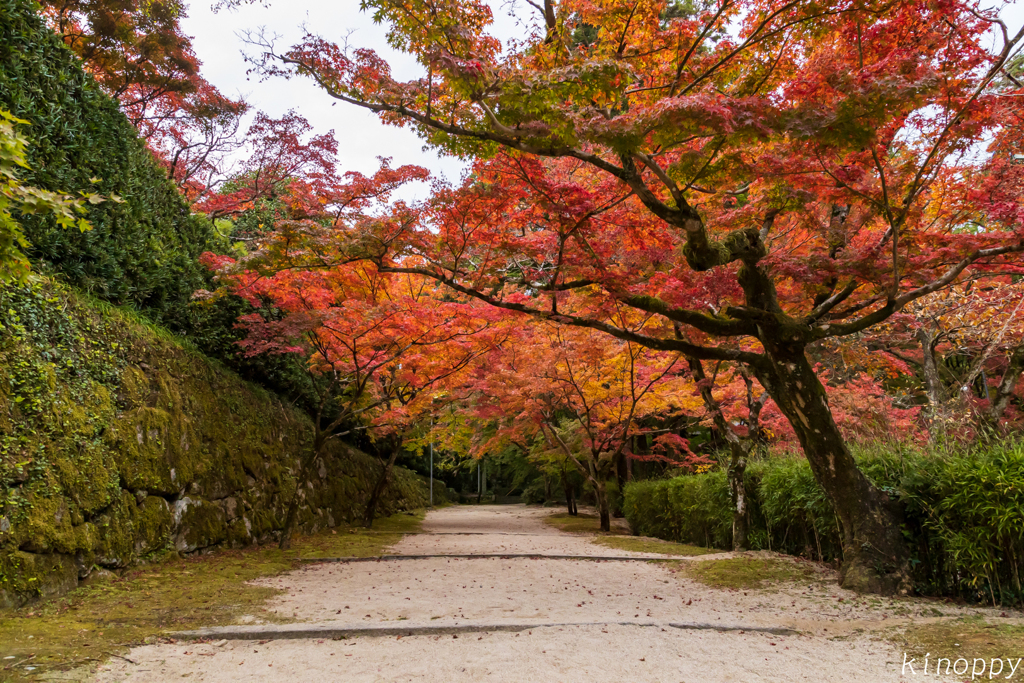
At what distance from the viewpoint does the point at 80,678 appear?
3092mm

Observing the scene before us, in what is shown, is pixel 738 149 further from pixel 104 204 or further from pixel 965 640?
pixel 104 204

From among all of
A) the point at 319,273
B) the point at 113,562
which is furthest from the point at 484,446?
the point at 113,562

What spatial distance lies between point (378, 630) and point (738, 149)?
5704 mm

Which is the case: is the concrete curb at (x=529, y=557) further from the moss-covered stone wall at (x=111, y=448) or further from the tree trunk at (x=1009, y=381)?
the tree trunk at (x=1009, y=381)

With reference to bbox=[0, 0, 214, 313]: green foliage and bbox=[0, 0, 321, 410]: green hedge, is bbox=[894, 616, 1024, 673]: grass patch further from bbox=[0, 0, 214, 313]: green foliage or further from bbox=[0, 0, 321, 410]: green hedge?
bbox=[0, 0, 321, 410]: green hedge

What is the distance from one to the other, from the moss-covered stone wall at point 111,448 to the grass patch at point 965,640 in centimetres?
670

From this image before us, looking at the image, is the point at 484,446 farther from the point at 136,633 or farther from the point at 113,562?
the point at 136,633

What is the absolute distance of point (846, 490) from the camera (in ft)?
18.8

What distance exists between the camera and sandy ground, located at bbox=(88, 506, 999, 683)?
3.40 m

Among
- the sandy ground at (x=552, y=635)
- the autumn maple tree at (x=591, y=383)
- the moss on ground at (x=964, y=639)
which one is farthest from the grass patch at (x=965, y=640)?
the autumn maple tree at (x=591, y=383)

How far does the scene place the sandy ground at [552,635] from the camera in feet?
11.1

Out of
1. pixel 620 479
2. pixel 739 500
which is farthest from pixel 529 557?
pixel 620 479

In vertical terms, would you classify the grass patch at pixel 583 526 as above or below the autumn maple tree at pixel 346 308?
below

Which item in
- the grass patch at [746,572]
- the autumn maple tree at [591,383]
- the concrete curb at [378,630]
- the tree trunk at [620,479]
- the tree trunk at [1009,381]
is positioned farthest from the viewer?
the tree trunk at [620,479]
